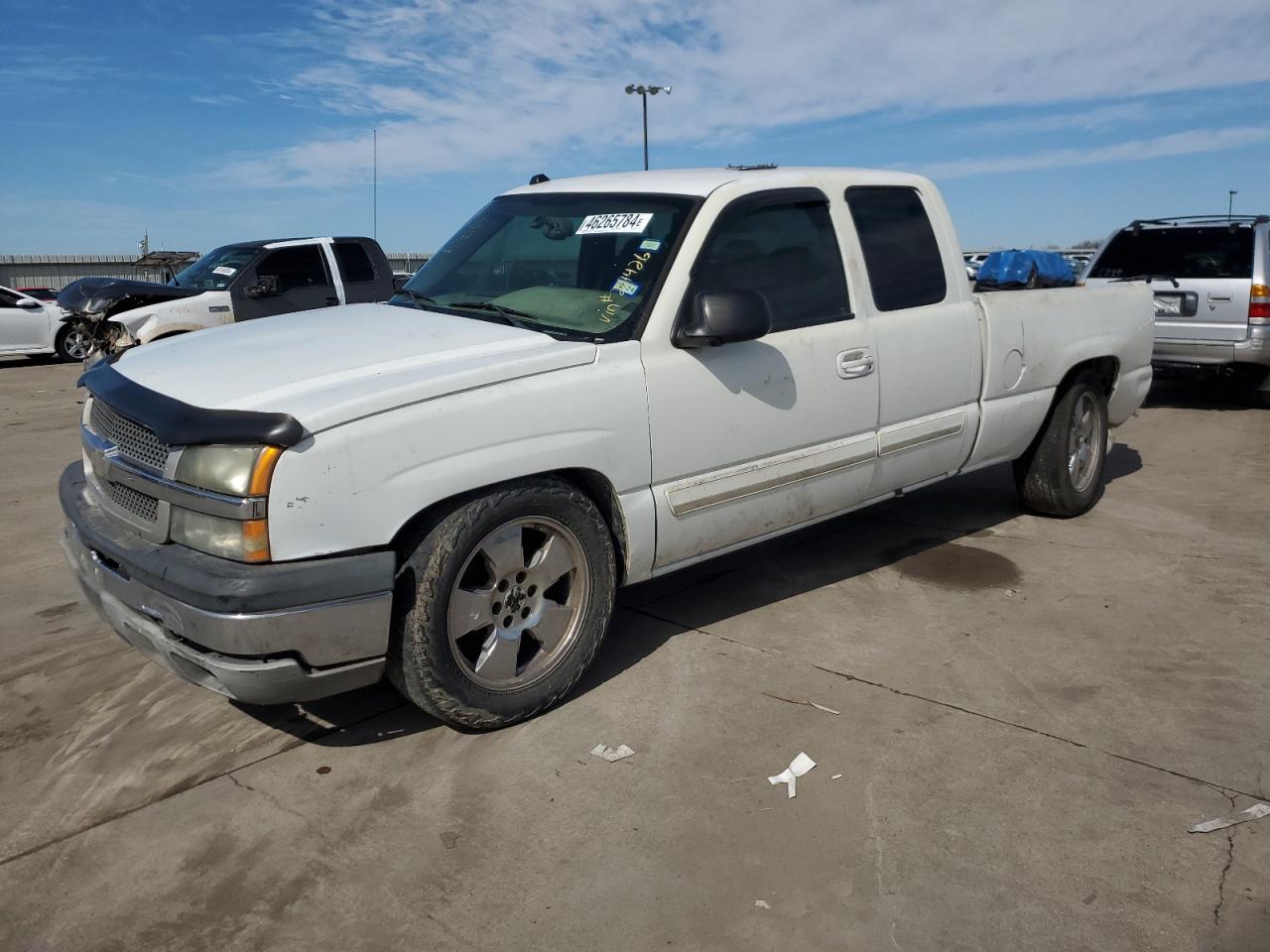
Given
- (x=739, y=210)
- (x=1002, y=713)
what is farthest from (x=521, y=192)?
(x=1002, y=713)

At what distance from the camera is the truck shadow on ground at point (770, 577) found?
153 inches

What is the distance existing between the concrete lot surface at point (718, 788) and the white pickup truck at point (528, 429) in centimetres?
42

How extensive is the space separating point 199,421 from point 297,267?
33.0 ft

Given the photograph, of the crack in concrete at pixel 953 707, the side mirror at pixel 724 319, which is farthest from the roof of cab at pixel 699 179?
the crack in concrete at pixel 953 707

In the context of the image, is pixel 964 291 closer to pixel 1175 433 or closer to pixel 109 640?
pixel 109 640

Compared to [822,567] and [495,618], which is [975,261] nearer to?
[822,567]

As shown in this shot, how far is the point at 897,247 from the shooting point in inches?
197

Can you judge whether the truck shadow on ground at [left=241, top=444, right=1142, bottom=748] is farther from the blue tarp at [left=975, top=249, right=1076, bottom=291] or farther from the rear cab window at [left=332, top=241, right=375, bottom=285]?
the rear cab window at [left=332, top=241, right=375, bottom=285]

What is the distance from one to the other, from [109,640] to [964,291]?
4.28 m

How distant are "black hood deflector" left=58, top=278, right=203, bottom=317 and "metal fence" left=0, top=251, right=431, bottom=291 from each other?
19.7 metres

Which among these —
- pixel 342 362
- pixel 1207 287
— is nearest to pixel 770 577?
pixel 342 362

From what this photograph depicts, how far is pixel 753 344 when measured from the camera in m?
4.22

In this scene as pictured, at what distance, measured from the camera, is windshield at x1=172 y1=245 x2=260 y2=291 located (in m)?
12.3

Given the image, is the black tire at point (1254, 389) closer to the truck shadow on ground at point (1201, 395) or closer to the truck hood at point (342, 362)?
the truck shadow on ground at point (1201, 395)
